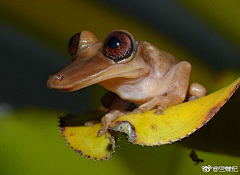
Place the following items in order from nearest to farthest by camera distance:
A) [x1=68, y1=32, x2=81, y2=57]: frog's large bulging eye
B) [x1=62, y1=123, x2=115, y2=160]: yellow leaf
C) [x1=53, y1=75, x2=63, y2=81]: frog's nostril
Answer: [x1=62, y1=123, x2=115, y2=160]: yellow leaf < [x1=53, y1=75, x2=63, y2=81]: frog's nostril < [x1=68, y1=32, x2=81, y2=57]: frog's large bulging eye

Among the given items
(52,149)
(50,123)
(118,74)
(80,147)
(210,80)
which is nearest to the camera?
(80,147)

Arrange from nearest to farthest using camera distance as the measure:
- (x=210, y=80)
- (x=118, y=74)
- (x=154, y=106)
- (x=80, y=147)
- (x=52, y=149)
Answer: (x=80, y=147), (x=154, y=106), (x=118, y=74), (x=52, y=149), (x=210, y=80)

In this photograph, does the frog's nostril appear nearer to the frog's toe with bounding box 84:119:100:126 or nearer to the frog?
the frog

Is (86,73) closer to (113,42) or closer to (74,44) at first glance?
(113,42)

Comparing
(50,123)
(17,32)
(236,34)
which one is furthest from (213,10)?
(17,32)

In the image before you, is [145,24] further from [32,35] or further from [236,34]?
[32,35]

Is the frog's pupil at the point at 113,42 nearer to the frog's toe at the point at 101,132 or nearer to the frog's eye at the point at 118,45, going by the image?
the frog's eye at the point at 118,45
